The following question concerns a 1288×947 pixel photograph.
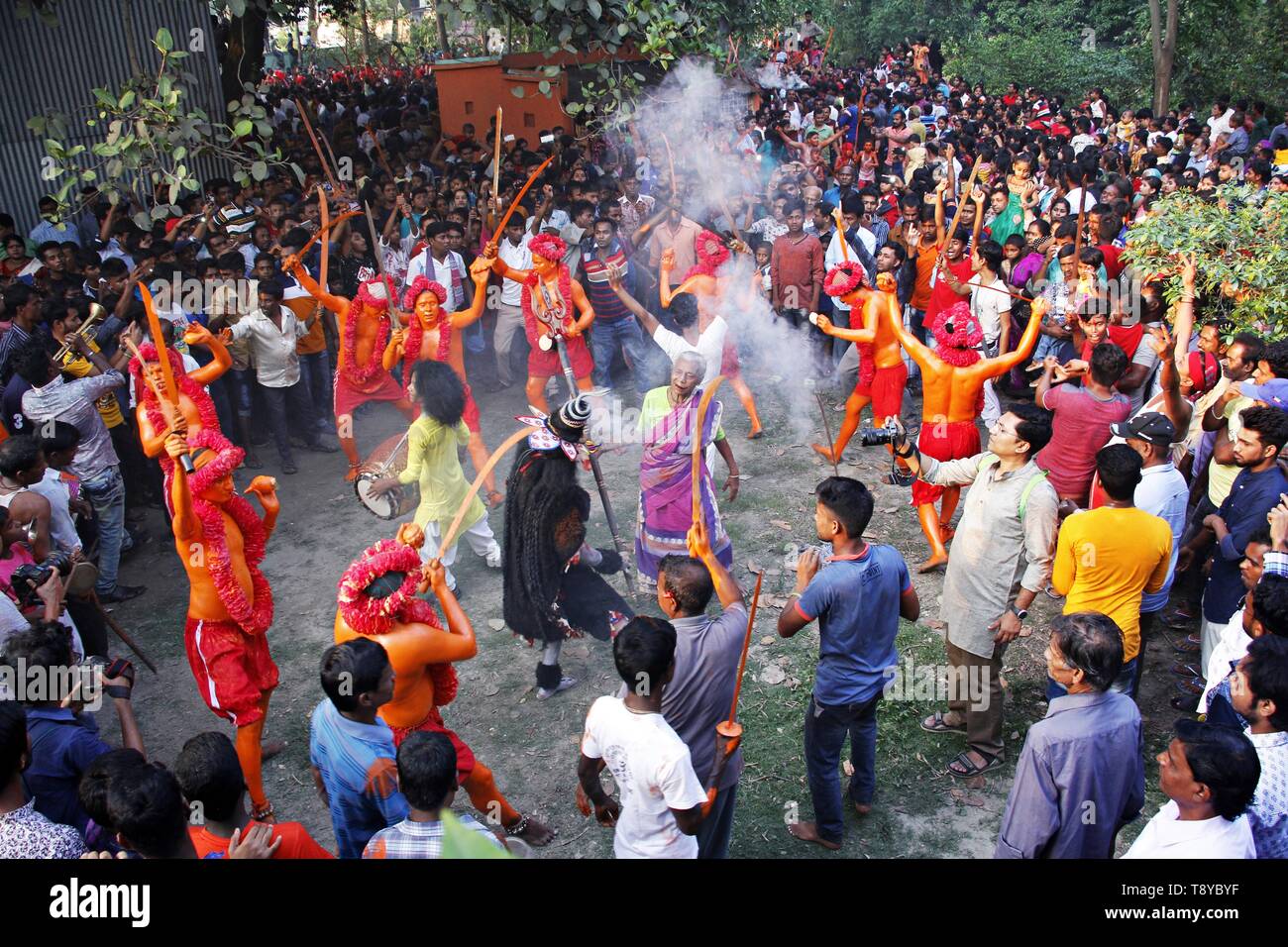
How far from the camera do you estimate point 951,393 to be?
627 centimetres

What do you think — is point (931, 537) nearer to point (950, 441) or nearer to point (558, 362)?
point (950, 441)

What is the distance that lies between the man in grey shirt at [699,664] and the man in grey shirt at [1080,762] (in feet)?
3.22

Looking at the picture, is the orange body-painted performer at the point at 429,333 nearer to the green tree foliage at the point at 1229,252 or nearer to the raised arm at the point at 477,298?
the raised arm at the point at 477,298

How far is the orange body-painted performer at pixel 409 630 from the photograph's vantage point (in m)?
3.77

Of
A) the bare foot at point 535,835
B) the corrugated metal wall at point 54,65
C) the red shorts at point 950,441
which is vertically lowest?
the bare foot at point 535,835

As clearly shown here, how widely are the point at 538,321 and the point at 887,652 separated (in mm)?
4810

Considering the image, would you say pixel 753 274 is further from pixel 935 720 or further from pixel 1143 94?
pixel 1143 94

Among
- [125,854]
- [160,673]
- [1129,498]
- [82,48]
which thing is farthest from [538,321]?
[82,48]

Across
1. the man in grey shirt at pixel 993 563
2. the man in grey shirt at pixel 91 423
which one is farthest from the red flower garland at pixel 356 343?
the man in grey shirt at pixel 993 563

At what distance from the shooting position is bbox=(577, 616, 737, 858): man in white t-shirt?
309cm

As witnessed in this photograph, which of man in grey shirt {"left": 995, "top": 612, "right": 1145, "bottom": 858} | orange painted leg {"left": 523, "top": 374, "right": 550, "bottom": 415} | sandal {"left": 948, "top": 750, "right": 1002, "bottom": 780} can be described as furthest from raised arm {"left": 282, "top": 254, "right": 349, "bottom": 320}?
man in grey shirt {"left": 995, "top": 612, "right": 1145, "bottom": 858}

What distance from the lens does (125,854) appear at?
2.94m

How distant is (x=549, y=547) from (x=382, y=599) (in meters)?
1.39

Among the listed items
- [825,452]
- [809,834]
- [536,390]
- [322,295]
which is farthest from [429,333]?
Result: [809,834]
